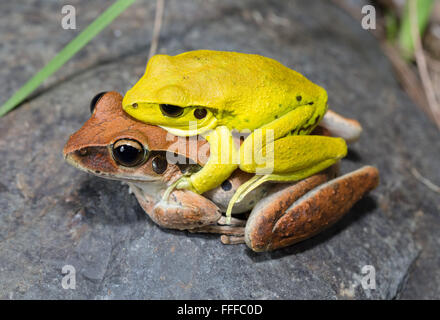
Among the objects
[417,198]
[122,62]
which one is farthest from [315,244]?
[122,62]

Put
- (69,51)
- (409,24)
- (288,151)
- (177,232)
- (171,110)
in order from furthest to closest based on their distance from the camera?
(409,24) → (69,51) → (177,232) → (288,151) → (171,110)

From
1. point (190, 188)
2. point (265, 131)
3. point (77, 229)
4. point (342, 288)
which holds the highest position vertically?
point (265, 131)

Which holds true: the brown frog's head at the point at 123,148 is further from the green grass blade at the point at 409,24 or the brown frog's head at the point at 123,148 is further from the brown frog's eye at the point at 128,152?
the green grass blade at the point at 409,24

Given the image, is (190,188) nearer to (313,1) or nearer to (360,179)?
(360,179)

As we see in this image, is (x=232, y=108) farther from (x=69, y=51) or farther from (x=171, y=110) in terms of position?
(x=69, y=51)

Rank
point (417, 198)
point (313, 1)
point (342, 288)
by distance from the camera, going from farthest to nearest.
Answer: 1. point (313, 1)
2. point (417, 198)
3. point (342, 288)

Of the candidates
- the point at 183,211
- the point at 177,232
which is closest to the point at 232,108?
the point at 183,211

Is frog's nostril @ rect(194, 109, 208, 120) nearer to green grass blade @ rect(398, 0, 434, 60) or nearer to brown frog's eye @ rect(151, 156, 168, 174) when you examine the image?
brown frog's eye @ rect(151, 156, 168, 174)
